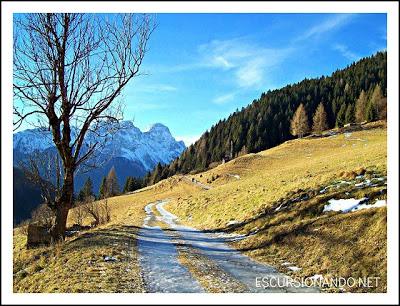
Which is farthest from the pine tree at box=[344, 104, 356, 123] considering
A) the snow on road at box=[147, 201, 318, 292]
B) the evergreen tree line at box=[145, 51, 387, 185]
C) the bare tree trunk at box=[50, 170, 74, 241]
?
the bare tree trunk at box=[50, 170, 74, 241]

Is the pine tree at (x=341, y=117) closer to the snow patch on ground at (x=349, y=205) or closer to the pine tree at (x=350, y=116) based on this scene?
the pine tree at (x=350, y=116)

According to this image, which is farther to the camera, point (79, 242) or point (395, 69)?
point (79, 242)

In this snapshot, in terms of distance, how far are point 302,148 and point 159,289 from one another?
7824cm

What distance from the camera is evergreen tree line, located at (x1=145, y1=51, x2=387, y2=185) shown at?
128 meters

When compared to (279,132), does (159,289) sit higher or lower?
lower

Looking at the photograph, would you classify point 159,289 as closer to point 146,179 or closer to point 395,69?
point 395,69

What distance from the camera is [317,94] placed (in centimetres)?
14525

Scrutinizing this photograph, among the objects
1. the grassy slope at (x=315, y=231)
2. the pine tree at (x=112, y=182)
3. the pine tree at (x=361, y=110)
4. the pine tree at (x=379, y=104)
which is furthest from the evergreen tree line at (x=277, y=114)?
the grassy slope at (x=315, y=231)

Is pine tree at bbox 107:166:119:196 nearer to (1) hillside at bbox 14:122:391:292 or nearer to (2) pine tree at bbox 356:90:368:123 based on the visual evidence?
(2) pine tree at bbox 356:90:368:123

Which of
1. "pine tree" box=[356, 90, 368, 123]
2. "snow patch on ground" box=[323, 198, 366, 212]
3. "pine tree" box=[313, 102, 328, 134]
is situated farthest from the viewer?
"pine tree" box=[313, 102, 328, 134]

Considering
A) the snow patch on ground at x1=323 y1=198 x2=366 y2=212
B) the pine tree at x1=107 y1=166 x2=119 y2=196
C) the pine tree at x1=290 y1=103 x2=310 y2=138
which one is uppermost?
the pine tree at x1=290 y1=103 x2=310 y2=138

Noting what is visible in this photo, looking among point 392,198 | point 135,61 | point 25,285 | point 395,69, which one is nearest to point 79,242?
point 25,285

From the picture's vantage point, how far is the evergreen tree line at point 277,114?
420 feet

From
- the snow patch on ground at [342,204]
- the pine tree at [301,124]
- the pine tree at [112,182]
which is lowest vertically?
the pine tree at [112,182]
